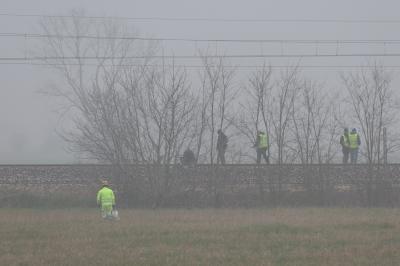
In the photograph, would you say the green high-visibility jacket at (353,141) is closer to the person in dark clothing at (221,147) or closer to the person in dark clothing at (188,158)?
the person in dark clothing at (221,147)

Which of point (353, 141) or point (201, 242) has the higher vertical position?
point (353, 141)

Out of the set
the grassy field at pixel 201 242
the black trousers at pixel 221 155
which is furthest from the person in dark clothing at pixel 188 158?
the grassy field at pixel 201 242

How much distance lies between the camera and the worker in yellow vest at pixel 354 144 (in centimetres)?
2666

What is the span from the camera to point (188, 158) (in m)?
26.0

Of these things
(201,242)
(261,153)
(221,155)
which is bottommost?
(201,242)

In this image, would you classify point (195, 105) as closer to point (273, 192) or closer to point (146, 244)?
point (273, 192)

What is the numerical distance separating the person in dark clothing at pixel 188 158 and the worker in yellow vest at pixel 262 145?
2756 millimetres

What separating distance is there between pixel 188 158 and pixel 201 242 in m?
13.1

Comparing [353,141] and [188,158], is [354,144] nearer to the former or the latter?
[353,141]

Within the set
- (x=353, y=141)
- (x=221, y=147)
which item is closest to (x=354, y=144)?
(x=353, y=141)

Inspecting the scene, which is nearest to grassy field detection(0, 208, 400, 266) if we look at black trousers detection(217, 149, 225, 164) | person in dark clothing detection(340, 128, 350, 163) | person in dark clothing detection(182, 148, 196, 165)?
person in dark clothing detection(182, 148, 196, 165)

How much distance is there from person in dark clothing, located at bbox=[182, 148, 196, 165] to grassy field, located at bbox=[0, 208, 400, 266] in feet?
29.0

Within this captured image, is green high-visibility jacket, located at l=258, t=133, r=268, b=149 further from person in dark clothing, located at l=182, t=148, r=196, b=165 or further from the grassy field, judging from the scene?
the grassy field

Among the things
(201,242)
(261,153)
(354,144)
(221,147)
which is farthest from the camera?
(261,153)
